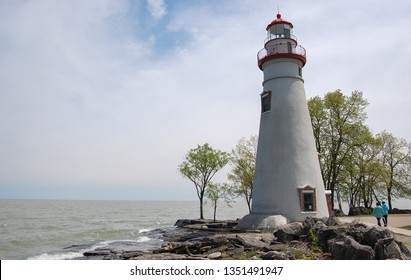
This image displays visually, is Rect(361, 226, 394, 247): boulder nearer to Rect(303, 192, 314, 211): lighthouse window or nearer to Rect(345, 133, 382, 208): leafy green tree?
Rect(303, 192, 314, 211): lighthouse window

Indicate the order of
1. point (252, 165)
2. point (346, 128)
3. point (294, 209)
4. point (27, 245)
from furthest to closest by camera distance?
point (252, 165) < point (346, 128) < point (27, 245) < point (294, 209)

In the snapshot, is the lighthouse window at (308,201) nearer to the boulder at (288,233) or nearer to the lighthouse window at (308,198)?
the lighthouse window at (308,198)

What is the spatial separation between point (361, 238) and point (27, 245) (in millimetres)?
25596

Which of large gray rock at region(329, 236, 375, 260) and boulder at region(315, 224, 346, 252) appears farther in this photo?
boulder at region(315, 224, 346, 252)

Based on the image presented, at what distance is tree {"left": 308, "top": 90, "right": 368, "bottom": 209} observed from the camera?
35000 mm

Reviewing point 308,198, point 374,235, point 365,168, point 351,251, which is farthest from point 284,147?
point 365,168

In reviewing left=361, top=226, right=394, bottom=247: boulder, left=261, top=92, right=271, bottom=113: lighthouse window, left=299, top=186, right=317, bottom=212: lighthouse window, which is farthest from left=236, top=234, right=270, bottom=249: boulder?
left=261, top=92, right=271, bottom=113: lighthouse window

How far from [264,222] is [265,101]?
29.4ft

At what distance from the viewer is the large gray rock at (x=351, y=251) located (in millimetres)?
10320

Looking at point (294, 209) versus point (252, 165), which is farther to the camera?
point (252, 165)
